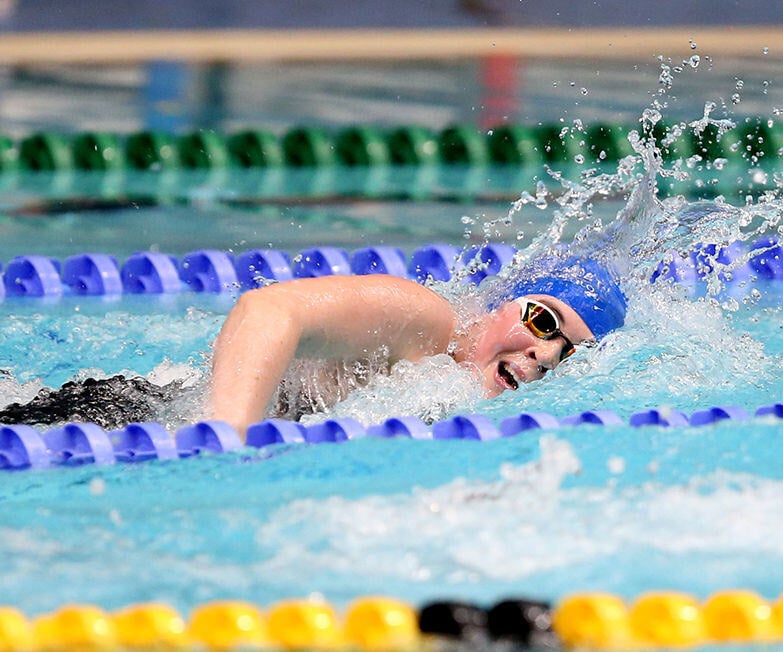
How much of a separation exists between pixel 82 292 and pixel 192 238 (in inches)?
34.3

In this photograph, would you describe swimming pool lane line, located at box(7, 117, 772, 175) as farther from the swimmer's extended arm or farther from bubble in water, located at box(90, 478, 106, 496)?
bubble in water, located at box(90, 478, 106, 496)

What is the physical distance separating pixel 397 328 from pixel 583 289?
51cm

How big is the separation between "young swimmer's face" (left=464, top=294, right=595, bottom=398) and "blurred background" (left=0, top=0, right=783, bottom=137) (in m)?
5.16

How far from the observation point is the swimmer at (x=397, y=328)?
2555mm

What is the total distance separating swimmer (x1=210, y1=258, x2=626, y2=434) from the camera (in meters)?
2.55

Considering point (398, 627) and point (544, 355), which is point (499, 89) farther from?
point (398, 627)

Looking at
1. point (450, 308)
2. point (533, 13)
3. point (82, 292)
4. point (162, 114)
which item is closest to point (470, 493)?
point (450, 308)

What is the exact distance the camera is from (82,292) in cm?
459

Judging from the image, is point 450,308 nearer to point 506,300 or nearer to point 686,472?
point 506,300

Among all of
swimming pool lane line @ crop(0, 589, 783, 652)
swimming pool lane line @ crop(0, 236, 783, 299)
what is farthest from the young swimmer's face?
swimming pool lane line @ crop(0, 236, 783, 299)

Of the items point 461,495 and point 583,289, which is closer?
point 461,495

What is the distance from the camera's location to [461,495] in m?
2.24

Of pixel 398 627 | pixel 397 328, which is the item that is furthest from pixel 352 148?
pixel 398 627

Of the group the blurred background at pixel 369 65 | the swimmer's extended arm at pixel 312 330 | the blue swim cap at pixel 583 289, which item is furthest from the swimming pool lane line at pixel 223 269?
the blurred background at pixel 369 65
